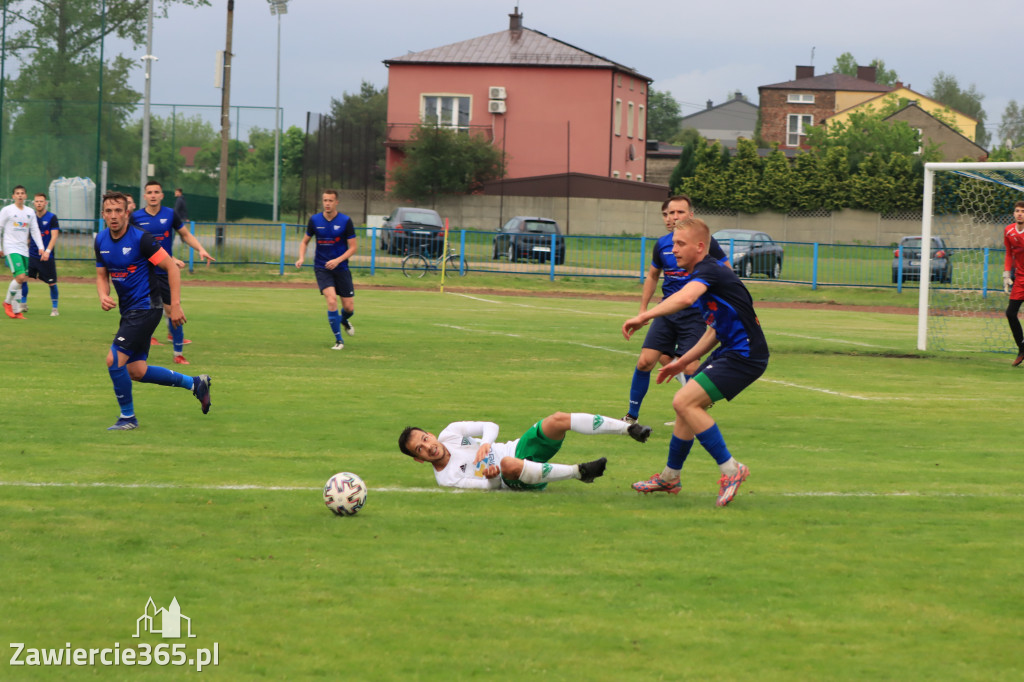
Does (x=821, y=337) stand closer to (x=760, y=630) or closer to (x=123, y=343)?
(x=123, y=343)

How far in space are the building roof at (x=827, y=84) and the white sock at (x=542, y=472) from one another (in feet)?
309

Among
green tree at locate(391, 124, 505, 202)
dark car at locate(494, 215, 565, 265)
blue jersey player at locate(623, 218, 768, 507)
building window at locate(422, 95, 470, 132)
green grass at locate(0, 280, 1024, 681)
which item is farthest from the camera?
building window at locate(422, 95, 470, 132)

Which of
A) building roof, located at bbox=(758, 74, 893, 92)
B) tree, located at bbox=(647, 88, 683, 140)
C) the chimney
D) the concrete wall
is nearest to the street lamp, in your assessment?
the concrete wall

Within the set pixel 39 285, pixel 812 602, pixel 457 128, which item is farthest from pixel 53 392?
pixel 457 128

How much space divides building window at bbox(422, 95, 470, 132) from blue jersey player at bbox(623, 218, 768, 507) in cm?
5378

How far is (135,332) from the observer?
964cm

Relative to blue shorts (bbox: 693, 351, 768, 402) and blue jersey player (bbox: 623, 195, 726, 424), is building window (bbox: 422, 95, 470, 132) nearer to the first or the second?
blue jersey player (bbox: 623, 195, 726, 424)

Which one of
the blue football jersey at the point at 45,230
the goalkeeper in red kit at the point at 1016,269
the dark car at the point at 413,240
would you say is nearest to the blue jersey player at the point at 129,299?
the blue football jersey at the point at 45,230

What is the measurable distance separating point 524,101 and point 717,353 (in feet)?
176

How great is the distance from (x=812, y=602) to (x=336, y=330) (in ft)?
39.3

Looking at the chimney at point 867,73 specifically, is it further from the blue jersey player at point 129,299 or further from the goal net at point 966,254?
the blue jersey player at point 129,299

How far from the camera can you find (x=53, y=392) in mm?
11578

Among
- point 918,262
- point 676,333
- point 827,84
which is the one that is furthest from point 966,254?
point 827,84

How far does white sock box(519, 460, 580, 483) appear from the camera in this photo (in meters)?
7.46
